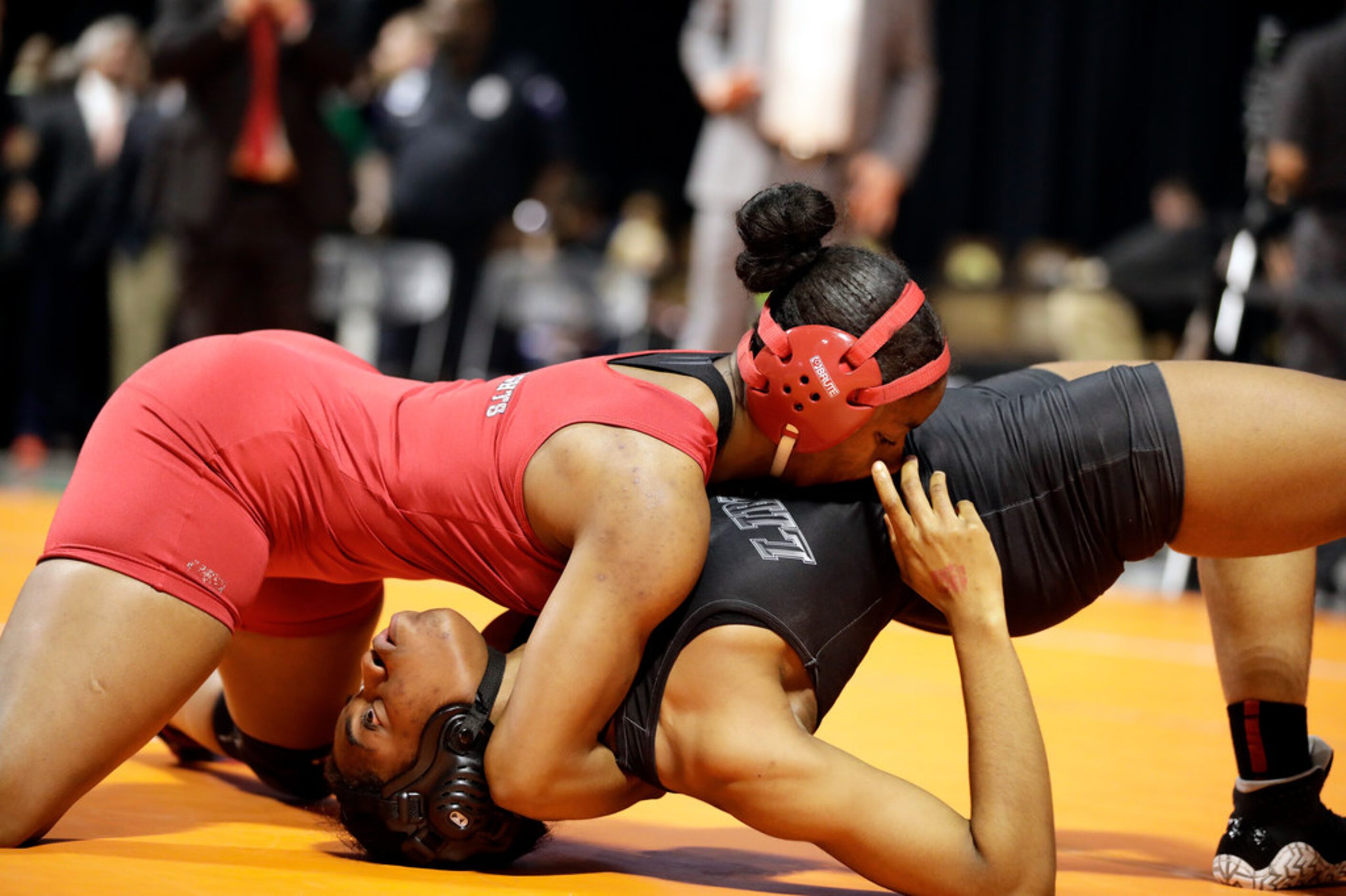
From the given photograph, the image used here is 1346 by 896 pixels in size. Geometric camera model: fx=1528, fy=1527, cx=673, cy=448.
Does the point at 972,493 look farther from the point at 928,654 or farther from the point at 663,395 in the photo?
the point at 928,654

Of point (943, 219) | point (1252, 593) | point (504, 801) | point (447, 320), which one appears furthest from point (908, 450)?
point (943, 219)

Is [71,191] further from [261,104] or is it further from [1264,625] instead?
[1264,625]

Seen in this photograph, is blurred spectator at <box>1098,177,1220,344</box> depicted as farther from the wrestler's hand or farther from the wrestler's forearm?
the wrestler's forearm

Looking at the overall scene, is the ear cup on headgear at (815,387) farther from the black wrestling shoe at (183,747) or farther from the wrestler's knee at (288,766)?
the black wrestling shoe at (183,747)

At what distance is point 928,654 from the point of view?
14.7 feet

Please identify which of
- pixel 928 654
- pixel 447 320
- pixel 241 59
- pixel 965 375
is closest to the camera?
pixel 928 654

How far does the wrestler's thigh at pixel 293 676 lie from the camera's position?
270 cm

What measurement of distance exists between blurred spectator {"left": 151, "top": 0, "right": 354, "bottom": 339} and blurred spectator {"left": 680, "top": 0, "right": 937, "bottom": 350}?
5.26ft

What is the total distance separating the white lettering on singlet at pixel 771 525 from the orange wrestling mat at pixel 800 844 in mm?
488

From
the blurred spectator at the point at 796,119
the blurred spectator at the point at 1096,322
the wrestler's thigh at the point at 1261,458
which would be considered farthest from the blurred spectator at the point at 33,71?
the wrestler's thigh at the point at 1261,458

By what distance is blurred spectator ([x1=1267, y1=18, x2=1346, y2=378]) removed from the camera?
5.57 meters

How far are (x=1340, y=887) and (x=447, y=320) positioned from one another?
6555 millimetres

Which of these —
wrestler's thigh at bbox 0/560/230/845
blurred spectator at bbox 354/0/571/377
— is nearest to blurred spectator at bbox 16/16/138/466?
blurred spectator at bbox 354/0/571/377

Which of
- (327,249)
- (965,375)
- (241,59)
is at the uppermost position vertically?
(241,59)
